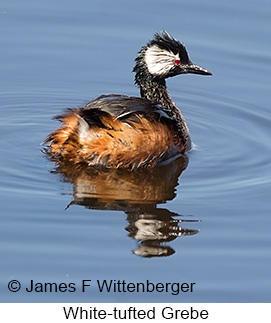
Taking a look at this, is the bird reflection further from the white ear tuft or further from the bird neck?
the white ear tuft

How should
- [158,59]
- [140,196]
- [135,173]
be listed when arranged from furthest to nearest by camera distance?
[158,59] < [135,173] < [140,196]

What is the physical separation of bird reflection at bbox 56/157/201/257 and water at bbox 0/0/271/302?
2 cm

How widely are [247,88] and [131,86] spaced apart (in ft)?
4.48

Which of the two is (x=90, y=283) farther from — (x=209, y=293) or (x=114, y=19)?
(x=114, y=19)

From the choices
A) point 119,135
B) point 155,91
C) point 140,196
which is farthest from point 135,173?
point 155,91

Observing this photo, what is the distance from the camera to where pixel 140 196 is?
7.59 m

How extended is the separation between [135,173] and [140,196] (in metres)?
0.58

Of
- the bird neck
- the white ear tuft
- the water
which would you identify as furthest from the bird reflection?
the white ear tuft

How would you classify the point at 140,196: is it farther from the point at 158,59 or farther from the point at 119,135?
the point at 158,59

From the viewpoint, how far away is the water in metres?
6.30

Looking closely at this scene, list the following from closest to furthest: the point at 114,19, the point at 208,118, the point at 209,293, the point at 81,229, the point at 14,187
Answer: the point at 209,293, the point at 81,229, the point at 14,187, the point at 208,118, the point at 114,19

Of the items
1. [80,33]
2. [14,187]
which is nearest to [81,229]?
[14,187]

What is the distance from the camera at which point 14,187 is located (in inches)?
297

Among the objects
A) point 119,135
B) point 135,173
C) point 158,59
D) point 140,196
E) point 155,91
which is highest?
point 158,59
